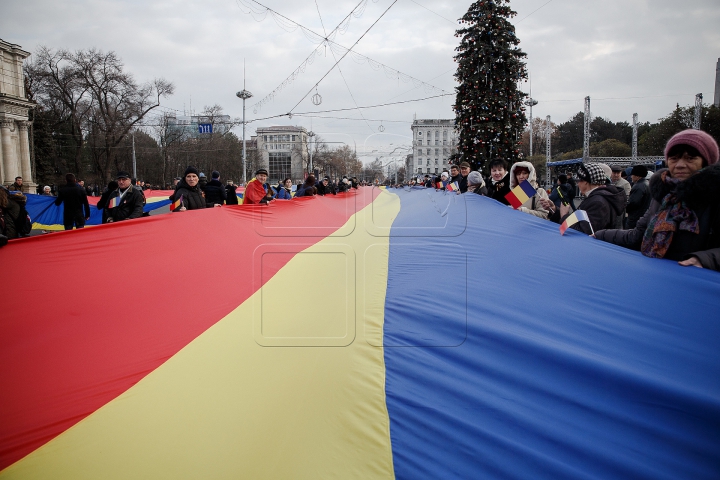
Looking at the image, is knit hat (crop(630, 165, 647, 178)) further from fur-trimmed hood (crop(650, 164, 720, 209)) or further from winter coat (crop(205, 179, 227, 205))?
winter coat (crop(205, 179, 227, 205))

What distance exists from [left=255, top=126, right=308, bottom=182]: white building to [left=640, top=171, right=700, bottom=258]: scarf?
3279 centimetres

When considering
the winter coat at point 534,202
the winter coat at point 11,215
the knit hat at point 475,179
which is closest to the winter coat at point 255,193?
the winter coat at point 11,215

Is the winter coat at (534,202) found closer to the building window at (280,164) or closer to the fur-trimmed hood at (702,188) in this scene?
the fur-trimmed hood at (702,188)

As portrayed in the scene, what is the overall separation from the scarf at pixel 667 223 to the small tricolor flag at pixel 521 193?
1753mm

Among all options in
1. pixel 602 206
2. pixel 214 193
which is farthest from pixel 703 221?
pixel 214 193

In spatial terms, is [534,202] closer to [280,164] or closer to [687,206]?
[687,206]

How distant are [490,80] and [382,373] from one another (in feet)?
47.0

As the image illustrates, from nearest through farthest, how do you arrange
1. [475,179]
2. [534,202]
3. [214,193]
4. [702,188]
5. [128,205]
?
[702,188] → [534,202] → [475,179] → [128,205] → [214,193]

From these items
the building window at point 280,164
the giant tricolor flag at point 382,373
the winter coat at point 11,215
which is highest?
the building window at point 280,164

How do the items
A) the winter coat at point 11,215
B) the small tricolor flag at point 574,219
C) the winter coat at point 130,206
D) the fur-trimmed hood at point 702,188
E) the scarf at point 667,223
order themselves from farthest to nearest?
1. the winter coat at point 11,215
2. the winter coat at point 130,206
3. the small tricolor flag at point 574,219
4. the scarf at point 667,223
5. the fur-trimmed hood at point 702,188

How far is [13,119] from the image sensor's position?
28547mm

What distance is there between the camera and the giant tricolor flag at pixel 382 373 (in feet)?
4.01

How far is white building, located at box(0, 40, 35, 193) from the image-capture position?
27766 millimetres

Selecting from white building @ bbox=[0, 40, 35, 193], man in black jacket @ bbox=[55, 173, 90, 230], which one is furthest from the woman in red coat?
white building @ bbox=[0, 40, 35, 193]
